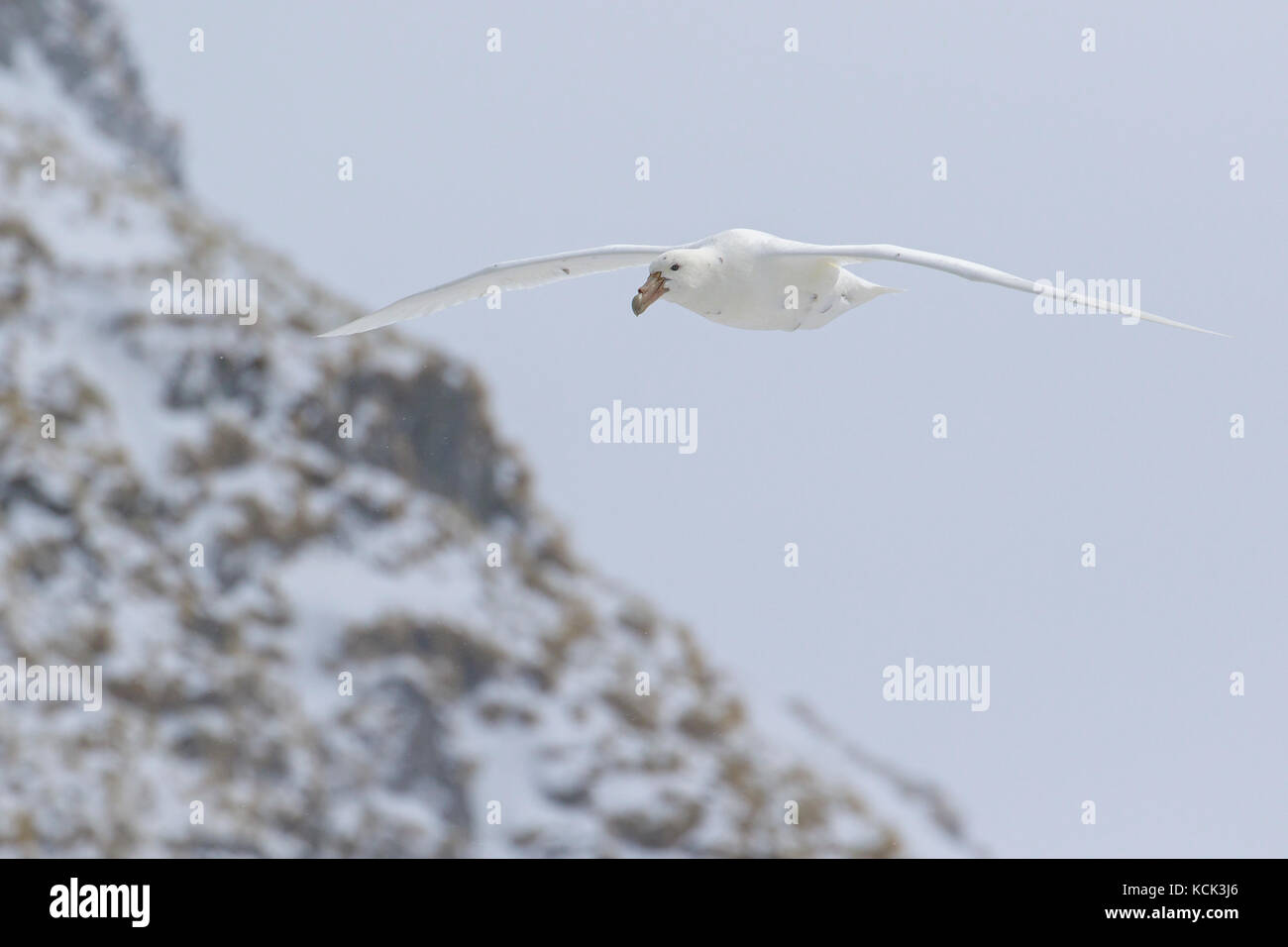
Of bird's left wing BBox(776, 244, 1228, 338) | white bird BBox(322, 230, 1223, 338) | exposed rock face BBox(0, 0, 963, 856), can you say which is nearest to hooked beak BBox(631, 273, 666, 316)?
white bird BBox(322, 230, 1223, 338)

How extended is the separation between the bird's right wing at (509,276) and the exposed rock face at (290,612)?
22.5 m

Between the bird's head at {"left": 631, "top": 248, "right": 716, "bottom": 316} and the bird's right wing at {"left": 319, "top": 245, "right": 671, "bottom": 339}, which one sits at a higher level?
the bird's right wing at {"left": 319, "top": 245, "right": 671, "bottom": 339}

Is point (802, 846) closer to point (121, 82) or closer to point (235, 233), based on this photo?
point (235, 233)

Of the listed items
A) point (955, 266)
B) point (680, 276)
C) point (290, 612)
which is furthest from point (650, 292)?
point (290, 612)

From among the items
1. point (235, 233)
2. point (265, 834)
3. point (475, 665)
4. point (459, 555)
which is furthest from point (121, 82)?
point (265, 834)

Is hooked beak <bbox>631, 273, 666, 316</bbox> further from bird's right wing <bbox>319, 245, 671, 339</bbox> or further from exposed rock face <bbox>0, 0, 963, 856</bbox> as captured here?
exposed rock face <bbox>0, 0, 963, 856</bbox>

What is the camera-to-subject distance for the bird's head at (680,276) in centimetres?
995

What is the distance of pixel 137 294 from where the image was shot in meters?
40.5

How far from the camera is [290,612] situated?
128 feet

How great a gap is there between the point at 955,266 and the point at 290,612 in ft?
103

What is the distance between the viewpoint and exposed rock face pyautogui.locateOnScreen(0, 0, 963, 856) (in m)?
35.3

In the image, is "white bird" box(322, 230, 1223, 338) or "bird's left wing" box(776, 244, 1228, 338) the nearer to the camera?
"bird's left wing" box(776, 244, 1228, 338)

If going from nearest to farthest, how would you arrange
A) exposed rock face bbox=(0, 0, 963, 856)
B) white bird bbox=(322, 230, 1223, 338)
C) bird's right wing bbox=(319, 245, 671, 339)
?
white bird bbox=(322, 230, 1223, 338), bird's right wing bbox=(319, 245, 671, 339), exposed rock face bbox=(0, 0, 963, 856)

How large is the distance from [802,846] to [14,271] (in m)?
23.6
